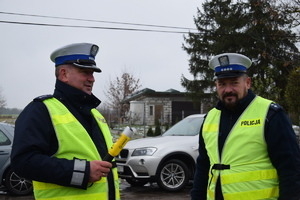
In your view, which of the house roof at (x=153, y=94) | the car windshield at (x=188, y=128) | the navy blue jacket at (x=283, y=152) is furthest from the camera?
the house roof at (x=153, y=94)

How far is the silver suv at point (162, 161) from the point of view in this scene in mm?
8039

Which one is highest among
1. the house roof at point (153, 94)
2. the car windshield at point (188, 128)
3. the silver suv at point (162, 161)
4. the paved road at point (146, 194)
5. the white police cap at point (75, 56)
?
the house roof at point (153, 94)

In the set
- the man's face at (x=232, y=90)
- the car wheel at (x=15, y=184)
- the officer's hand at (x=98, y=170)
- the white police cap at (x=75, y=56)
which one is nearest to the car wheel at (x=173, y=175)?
the car wheel at (x=15, y=184)

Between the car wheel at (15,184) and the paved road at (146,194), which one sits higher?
the car wheel at (15,184)

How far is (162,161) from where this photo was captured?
8.08 metres

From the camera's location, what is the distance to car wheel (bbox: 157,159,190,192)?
8.20 m

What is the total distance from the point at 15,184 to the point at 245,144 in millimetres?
6553

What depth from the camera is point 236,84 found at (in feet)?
10.1

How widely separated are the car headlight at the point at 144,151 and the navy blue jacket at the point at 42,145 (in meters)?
5.49

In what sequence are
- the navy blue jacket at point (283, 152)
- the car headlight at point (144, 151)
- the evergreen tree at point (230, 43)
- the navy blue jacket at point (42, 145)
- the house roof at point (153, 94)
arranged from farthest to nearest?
the house roof at point (153, 94)
the evergreen tree at point (230, 43)
the car headlight at point (144, 151)
the navy blue jacket at point (283, 152)
the navy blue jacket at point (42, 145)

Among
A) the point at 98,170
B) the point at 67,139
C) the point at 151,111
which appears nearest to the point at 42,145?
the point at 67,139

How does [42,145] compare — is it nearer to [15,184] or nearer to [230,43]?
[15,184]

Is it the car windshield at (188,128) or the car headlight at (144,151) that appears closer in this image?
the car headlight at (144,151)

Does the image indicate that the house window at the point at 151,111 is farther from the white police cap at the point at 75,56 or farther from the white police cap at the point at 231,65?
the white police cap at the point at 75,56
